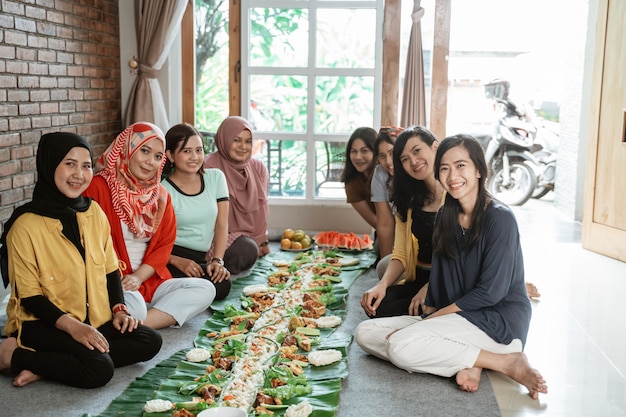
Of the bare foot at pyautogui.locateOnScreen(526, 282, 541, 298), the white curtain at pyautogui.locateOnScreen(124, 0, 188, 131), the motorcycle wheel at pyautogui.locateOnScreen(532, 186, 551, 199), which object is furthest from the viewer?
the motorcycle wheel at pyautogui.locateOnScreen(532, 186, 551, 199)

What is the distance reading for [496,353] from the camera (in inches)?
105

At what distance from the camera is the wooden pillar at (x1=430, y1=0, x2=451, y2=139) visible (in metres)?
5.27

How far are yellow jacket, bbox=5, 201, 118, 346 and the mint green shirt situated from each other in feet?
3.11

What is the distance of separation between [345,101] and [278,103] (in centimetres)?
53

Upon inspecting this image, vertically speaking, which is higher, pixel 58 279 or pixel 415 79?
pixel 415 79

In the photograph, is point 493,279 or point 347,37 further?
point 347,37

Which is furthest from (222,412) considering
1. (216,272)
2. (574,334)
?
(574,334)

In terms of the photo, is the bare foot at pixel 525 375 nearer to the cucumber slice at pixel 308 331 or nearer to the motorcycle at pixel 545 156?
the cucumber slice at pixel 308 331

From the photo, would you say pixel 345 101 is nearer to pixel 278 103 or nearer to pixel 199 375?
pixel 278 103

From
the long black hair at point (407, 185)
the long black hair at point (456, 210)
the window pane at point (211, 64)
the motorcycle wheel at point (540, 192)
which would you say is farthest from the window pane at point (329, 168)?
the motorcycle wheel at point (540, 192)

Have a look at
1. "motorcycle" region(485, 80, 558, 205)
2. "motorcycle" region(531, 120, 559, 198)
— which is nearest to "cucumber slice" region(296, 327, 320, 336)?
"motorcycle" region(485, 80, 558, 205)

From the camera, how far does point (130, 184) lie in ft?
10.6

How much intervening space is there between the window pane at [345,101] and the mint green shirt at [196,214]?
1865 mm

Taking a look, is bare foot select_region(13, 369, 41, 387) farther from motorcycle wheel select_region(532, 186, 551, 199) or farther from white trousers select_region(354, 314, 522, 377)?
motorcycle wheel select_region(532, 186, 551, 199)
